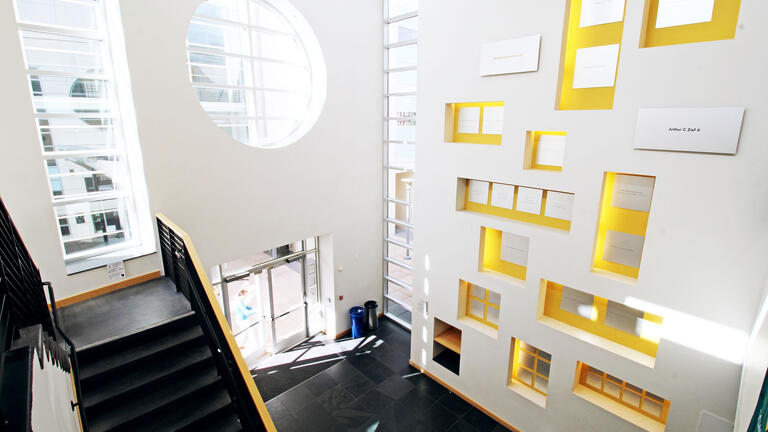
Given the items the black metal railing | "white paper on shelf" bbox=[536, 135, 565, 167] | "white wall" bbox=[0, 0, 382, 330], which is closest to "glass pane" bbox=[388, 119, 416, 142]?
"white wall" bbox=[0, 0, 382, 330]

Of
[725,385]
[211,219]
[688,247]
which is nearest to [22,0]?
[211,219]

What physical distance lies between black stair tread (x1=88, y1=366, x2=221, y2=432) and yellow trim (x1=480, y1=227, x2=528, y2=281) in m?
4.60

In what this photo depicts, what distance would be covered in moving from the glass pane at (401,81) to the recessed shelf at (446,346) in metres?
5.38

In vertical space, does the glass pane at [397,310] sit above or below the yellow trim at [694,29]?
below

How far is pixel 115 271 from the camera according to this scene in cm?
551

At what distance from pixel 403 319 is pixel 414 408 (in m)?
3.08

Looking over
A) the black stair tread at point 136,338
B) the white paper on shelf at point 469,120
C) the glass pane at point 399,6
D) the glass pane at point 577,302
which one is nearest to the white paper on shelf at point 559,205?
the glass pane at point 577,302

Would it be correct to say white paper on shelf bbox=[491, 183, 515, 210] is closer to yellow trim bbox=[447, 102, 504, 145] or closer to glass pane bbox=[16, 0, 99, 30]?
yellow trim bbox=[447, 102, 504, 145]

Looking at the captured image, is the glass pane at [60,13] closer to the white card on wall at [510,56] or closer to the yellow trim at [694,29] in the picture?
the white card on wall at [510,56]

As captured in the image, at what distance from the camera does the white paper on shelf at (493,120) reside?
6011 mm

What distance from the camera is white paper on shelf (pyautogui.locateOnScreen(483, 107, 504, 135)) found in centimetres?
601

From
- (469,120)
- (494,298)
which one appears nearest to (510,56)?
(469,120)

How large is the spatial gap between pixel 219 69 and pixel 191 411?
6.23 m

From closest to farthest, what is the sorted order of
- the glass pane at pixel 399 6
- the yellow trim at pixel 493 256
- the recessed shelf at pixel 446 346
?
the yellow trim at pixel 493 256, the recessed shelf at pixel 446 346, the glass pane at pixel 399 6
